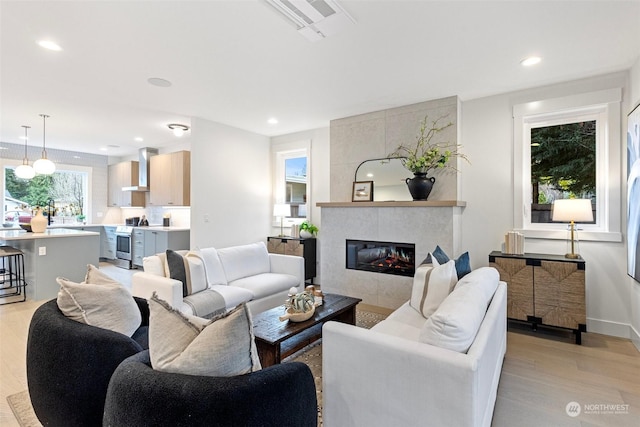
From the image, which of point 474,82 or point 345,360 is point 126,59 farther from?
point 474,82

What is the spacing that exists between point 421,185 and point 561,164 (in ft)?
4.98

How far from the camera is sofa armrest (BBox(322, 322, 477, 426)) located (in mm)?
1314

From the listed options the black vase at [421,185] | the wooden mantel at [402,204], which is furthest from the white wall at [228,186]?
the black vase at [421,185]

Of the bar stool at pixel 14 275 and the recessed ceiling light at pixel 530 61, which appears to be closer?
the recessed ceiling light at pixel 530 61

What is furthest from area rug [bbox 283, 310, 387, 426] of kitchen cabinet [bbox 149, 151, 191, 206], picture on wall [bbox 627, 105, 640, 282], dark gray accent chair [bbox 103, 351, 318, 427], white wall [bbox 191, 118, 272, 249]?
kitchen cabinet [bbox 149, 151, 191, 206]

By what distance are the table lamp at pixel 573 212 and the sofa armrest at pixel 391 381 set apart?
2645 mm

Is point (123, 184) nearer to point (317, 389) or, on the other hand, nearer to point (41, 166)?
point (41, 166)

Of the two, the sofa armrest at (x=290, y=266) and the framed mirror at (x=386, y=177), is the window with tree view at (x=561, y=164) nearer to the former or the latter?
the framed mirror at (x=386, y=177)

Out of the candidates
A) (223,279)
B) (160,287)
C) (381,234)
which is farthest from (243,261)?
(381,234)

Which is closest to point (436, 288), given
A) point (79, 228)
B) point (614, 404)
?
point (614, 404)

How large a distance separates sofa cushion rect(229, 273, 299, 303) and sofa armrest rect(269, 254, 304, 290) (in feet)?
0.26

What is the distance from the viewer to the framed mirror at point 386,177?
423cm

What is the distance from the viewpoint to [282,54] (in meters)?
2.83

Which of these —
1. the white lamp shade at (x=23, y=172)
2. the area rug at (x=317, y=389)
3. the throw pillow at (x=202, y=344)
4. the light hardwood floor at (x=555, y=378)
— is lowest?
the light hardwood floor at (x=555, y=378)
